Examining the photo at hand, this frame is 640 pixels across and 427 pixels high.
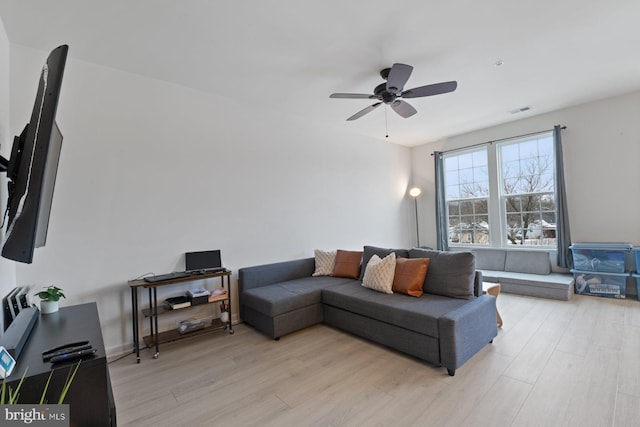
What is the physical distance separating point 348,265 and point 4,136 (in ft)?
11.7

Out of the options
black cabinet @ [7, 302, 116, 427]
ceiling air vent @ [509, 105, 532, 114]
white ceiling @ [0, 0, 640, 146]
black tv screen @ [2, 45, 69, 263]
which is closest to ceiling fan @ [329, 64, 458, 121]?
white ceiling @ [0, 0, 640, 146]

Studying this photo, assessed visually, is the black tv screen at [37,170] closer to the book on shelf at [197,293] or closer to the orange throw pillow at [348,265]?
the book on shelf at [197,293]

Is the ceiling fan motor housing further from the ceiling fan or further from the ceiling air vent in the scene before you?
the ceiling air vent

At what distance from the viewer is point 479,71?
321 centimetres

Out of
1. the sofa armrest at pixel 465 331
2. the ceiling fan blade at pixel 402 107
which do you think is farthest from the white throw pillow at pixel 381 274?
the ceiling fan blade at pixel 402 107

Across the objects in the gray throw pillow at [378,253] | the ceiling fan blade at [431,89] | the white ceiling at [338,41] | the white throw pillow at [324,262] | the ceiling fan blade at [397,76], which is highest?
the white ceiling at [338,41]

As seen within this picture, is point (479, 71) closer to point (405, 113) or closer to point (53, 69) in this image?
point (405, 113)

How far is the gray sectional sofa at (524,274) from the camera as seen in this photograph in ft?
13.5

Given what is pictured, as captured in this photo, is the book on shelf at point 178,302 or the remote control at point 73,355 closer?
the remote control at point 73,355

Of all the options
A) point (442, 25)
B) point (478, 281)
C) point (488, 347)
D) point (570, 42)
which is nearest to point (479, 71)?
point (570, 42)

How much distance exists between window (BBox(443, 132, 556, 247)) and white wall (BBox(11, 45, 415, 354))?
293cm

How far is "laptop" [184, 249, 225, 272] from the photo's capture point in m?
3.20

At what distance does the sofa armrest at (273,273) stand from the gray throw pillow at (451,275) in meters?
1.73

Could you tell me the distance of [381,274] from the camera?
10.6 feet
